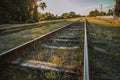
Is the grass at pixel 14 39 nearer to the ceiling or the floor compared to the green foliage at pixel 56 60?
nearer to the ceiling

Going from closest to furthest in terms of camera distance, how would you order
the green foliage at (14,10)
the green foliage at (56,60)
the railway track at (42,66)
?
1. the railway track at (42,66)
2. the green foliage at (56,60)
3. the green foliage at (14,10)

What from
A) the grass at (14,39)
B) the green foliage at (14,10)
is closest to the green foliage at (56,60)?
the grass at (14,39)

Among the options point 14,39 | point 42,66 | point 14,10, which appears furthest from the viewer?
point 14,10

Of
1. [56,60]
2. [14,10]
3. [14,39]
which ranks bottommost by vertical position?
[56,60]

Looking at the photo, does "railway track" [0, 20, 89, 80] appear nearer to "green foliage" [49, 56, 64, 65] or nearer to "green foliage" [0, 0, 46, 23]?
"green foliage" [49, 56, 64, 65]

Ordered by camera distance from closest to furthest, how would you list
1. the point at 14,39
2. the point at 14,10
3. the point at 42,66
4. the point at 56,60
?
the point at 42,66 < the point at 56,60 < the point at 14,39 < the point at 14,10

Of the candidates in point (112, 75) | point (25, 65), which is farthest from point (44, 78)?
point (112, 75)

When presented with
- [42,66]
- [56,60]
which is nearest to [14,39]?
[56,60]

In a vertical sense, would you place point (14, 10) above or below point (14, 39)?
above

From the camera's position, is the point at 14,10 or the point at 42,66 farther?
the point at 14,10

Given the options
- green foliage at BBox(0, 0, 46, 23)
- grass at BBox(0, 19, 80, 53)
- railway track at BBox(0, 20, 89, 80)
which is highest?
green foliage at BBox(0, 0, 46, 23)

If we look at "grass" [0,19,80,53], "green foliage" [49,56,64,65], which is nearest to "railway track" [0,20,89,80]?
"green foliage" [49,56,64,65]

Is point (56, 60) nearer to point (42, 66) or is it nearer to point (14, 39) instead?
point (42, 66)

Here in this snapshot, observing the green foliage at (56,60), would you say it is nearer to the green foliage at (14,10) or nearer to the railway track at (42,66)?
the railway track at (42,66)
